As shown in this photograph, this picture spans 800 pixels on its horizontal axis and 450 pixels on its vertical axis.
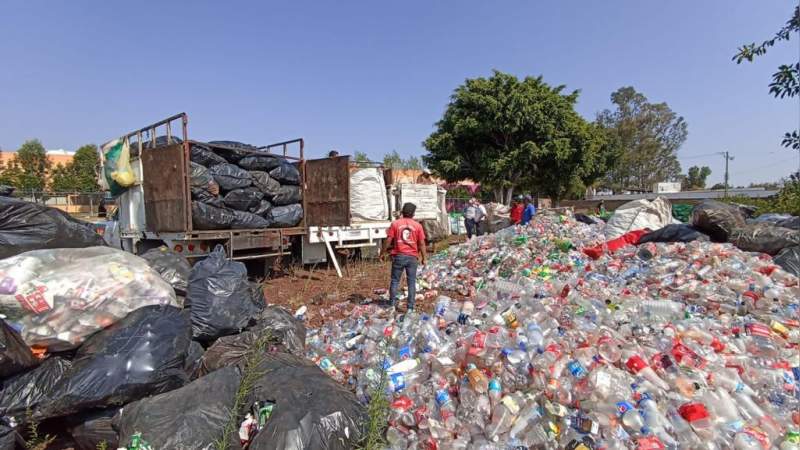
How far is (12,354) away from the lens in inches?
90.9

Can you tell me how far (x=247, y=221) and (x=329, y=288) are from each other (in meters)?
1.49

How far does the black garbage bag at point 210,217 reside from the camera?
5512mm

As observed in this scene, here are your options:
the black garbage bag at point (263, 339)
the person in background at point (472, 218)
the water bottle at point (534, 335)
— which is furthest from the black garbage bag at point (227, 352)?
the person in background at point (472, 218)

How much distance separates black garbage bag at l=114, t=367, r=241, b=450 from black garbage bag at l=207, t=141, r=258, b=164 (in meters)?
4.30

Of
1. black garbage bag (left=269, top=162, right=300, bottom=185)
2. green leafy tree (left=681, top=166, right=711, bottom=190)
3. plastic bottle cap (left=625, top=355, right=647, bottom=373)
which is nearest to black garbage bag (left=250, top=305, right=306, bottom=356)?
plastic bottle cap (left=625, top=355, right=647, bottom=373)

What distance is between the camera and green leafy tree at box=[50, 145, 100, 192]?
111 feet

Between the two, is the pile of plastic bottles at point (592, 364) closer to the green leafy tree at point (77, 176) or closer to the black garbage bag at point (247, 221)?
the black garbage bag at point (247, 221)

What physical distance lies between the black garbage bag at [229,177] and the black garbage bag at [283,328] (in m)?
2.73

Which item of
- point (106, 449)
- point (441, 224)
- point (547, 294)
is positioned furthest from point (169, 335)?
point (441, 224)

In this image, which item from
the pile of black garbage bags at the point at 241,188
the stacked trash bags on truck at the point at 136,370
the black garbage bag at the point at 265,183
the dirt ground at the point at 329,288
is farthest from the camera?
the black garbage bag at the point at 265,183

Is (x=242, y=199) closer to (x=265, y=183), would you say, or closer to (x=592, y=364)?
(x=265, y=183)

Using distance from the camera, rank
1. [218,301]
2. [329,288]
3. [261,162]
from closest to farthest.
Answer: [218,301]
[329,288]
[261,162]

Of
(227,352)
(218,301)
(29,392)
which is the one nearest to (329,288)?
(218,301)

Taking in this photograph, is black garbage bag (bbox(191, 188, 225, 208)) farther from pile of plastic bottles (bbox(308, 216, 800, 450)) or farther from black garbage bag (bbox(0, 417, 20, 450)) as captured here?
black garbage bag (bbox(0, 417, 20, 450))
